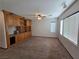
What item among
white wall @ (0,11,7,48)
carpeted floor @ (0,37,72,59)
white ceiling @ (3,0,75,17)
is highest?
white ceiling @ (3,0,75,17)

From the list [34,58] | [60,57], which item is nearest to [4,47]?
[34,58]

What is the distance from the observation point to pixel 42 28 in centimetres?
1017

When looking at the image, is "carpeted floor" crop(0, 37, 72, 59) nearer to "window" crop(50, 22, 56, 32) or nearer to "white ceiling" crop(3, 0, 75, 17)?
"white ceiling" crop(3, 0, 75, 17)

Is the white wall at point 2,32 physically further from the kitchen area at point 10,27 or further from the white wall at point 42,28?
the white wall at point 42,28

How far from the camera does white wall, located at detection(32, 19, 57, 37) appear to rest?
9.94m

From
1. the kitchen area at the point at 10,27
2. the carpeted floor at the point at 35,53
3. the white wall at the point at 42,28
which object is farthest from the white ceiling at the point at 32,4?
the white wall at the point at 42,28

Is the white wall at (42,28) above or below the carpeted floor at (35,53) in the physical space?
above

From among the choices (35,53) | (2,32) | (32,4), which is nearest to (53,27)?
(35,53)

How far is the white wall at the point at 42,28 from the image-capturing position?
9937 millimetres

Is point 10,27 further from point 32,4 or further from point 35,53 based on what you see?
point 32,4

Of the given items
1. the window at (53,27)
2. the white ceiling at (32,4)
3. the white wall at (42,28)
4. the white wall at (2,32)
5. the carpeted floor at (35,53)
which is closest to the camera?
the white ceiling at (32,4)

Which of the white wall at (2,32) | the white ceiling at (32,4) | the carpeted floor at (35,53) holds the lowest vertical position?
the carpeted floor at (35,53)

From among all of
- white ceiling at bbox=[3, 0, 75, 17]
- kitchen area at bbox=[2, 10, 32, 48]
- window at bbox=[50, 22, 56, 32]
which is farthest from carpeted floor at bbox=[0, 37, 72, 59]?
window at bbox=[50, 22, 56, 32]

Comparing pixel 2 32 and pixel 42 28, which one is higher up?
pixel 42 28
